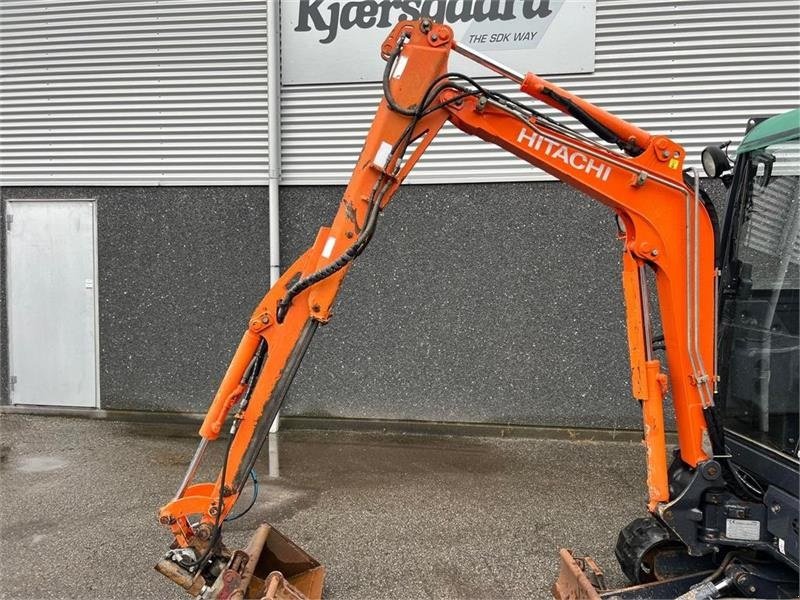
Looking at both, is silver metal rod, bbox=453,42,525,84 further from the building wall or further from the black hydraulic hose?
the building wall

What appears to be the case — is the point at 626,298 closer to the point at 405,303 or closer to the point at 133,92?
the point at 405,303

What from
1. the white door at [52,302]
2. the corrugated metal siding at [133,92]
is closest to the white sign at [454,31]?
the corrugated metal siding at [133,92]

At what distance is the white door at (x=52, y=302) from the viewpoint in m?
6.29

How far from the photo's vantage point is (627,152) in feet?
8.39

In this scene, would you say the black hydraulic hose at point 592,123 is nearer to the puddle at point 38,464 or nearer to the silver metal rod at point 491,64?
the silver metal rod at point 491,64

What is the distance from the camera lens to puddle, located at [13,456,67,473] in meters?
4.82

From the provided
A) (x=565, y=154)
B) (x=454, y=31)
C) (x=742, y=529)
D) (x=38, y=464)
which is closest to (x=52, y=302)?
(x=38, y=464)

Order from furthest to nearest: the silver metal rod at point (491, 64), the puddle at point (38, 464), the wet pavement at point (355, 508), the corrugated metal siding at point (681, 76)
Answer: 1. the corrugated metal siding at point (681, 76)
2. the puddle at point (38, 464)
3. the wet pavement at point (355, 508)
4. the silver metal rod at point (491, 64)

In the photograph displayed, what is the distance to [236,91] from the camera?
5941mm

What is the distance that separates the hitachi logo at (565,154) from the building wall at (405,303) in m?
3.18

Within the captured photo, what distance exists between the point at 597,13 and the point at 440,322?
340 centimetres

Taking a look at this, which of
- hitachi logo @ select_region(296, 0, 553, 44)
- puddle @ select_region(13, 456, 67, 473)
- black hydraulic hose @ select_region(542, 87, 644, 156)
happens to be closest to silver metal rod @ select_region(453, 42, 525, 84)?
black hydraulic hose @ select_region(542, 87, 644, 156)

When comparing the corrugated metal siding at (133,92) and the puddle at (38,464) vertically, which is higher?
the corrugated metal siding at (133,92)

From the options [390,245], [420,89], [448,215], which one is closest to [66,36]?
[390,245]
